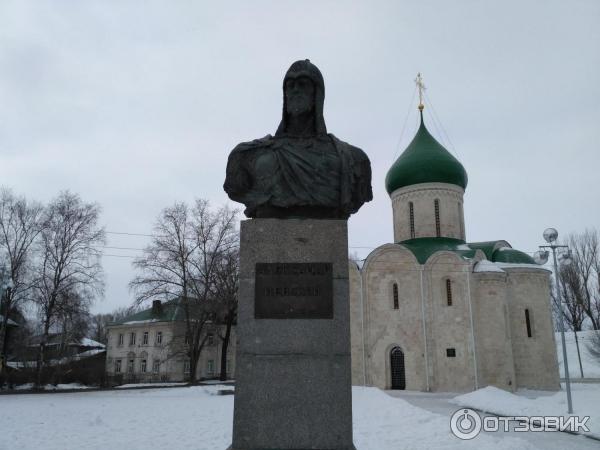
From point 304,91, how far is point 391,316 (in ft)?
76.9

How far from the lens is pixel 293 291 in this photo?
485 cm

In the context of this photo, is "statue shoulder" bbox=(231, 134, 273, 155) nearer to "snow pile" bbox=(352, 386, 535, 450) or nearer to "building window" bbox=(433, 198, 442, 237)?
"snow pile" bbox=(352, 386, 535, 450)

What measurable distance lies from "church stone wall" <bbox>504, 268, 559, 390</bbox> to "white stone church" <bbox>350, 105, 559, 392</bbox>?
52mm

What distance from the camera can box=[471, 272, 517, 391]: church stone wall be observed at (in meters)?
26.1

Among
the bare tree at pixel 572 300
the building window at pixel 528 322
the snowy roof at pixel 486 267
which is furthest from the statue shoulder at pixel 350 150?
the bare tree at pixel 572 300

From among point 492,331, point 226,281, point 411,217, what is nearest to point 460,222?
point 411,217

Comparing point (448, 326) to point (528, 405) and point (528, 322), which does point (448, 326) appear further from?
point (528, 405)

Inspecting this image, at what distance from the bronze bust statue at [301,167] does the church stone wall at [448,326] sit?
2288cm

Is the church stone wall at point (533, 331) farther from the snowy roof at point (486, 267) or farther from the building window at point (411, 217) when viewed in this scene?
the building window at point (411, 217)

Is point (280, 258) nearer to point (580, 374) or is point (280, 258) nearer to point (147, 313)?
point (580, 374)

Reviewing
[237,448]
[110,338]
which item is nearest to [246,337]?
[237,448]

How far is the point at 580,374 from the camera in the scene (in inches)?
1592

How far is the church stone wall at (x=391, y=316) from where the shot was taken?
26.7 m

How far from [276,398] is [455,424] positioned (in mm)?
8863
